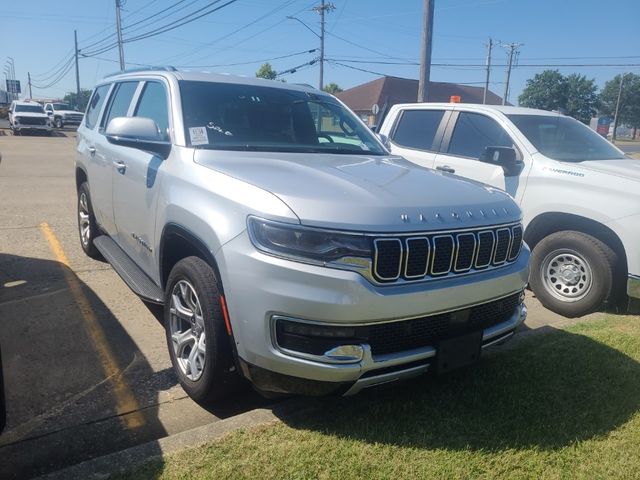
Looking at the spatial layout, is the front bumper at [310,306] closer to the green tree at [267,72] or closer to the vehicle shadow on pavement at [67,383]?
the vehicle shadow on pavement at [67,383]

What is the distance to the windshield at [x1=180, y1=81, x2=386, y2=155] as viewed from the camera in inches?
147

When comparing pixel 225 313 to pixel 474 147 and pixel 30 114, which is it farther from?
pixel 30 114

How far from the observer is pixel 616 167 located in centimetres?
544

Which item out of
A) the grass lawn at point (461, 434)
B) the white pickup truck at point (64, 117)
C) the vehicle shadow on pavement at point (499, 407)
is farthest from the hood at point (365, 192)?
the white pickup truck at point (64, 117)

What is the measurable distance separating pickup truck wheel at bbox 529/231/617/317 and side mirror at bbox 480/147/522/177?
2.70 feet

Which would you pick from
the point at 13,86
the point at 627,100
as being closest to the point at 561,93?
the point at 627,100

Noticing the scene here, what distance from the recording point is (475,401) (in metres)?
3.30

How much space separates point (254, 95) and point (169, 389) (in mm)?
2273

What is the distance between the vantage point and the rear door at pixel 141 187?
12.3ft

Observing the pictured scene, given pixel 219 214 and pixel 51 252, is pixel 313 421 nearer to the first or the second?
pixel 219 214

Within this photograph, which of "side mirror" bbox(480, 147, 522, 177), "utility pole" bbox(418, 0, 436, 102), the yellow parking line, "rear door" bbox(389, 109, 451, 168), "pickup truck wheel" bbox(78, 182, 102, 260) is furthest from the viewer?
"utility pole" bbox(418, 0, 436, 102)

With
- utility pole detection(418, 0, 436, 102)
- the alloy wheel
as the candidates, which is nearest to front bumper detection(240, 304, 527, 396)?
the alloy wheel

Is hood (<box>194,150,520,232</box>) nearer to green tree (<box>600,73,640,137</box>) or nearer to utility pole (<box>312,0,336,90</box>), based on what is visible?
utility pole (<box>312,0,336,90</box>)

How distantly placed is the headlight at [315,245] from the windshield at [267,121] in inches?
50.1
